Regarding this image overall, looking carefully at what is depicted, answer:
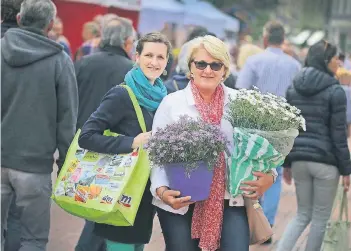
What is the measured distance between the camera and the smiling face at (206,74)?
496cm

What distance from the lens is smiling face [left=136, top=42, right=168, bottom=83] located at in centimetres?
535

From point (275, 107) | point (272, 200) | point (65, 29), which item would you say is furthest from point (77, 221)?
point (65, 29)

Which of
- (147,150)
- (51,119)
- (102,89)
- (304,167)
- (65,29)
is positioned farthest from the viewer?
(65,29)

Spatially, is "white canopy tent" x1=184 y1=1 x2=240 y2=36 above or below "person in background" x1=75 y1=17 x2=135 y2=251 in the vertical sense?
below

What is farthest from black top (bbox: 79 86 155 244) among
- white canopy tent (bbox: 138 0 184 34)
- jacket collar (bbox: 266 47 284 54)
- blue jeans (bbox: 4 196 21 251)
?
white canopy tent (bbox: 138 0 184 34)

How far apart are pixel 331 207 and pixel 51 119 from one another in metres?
2.56

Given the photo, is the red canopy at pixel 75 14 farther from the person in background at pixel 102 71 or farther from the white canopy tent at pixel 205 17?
the person in background at pixel 102 71

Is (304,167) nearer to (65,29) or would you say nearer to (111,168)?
(111,168)

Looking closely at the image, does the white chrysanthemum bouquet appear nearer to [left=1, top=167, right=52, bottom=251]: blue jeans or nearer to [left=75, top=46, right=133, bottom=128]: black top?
[left=1, top=167, right=52, bottom=251]: blue jeans

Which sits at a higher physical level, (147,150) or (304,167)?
(147,150)

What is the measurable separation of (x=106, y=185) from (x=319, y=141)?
8.22 ft

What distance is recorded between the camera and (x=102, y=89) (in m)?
7.77

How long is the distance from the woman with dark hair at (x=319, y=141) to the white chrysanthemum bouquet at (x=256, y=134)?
2.25 m

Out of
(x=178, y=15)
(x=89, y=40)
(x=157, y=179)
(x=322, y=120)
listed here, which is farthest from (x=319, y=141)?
(x=178, y=15)
